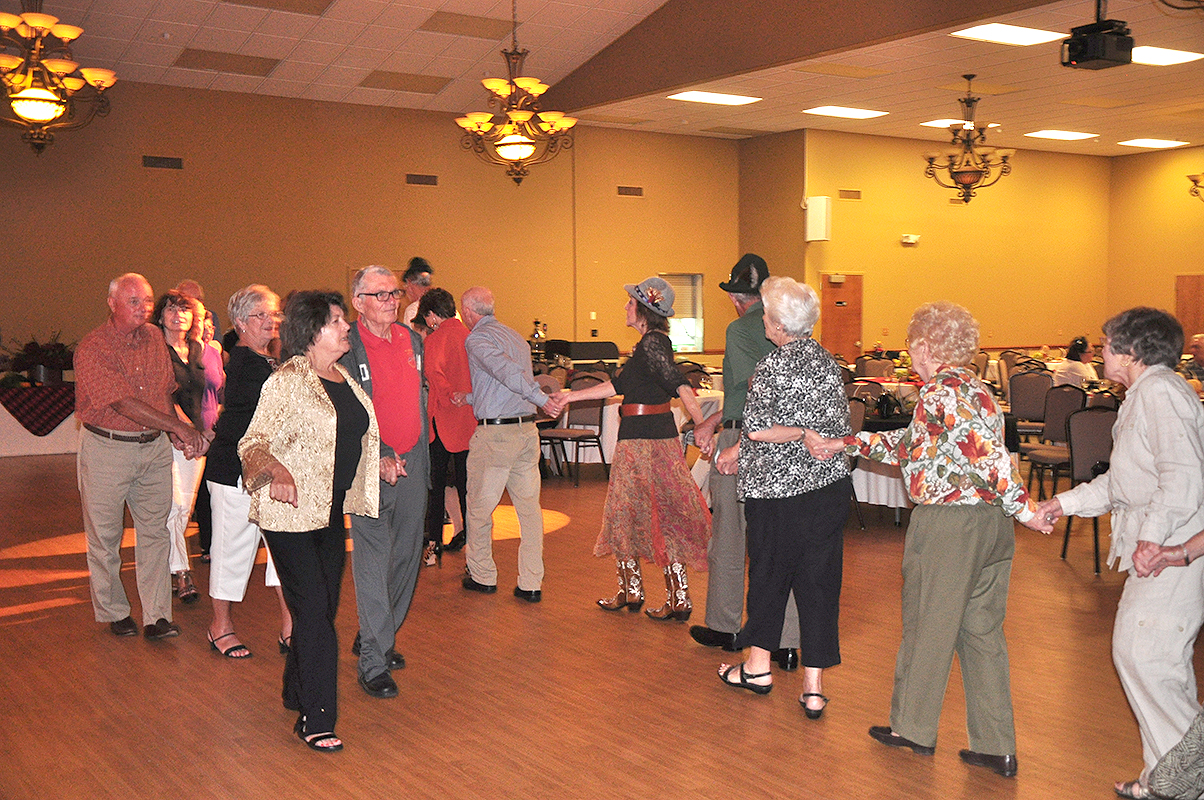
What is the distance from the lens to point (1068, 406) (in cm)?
884

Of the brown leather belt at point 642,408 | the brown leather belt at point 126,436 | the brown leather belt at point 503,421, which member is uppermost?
the brown leather belt at point 642,408

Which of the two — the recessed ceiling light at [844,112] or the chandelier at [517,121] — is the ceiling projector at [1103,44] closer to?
the chandelier at [517,121]

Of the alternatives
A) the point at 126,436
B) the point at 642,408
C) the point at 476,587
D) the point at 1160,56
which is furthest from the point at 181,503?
the point at 1160,56

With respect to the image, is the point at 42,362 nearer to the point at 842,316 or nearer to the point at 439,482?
the point at 439,482

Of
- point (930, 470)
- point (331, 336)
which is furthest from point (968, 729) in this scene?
→ point (331, 336)

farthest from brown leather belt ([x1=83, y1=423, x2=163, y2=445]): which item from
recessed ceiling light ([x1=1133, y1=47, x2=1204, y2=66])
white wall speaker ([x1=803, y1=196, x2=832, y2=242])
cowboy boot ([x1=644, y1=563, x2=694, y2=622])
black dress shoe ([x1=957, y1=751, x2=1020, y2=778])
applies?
white wall speaker ([x1=803, y1=196, x2=832, y2=242])

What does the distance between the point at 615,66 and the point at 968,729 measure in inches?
512

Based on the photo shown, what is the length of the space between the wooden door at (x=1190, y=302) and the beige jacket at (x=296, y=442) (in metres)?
19.8

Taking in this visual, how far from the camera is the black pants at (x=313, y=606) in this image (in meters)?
3.75

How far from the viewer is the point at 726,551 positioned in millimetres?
4938

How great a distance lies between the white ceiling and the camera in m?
12.3

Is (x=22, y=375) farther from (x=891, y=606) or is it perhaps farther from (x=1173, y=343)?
(x=1173, y=343)

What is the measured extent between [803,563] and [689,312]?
612 inches

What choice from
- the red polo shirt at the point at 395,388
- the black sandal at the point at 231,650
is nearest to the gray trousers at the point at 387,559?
the red polo shirt at the point at 395,388
